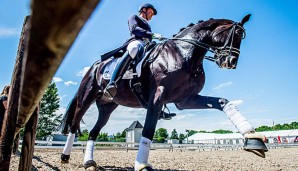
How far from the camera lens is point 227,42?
422 cm

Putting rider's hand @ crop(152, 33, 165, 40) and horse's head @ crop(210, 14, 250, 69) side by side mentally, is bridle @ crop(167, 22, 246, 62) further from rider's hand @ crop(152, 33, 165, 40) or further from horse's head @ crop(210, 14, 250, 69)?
rider's hand @ crop(152, 33, 165, 40)

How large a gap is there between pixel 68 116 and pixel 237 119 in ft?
13.9

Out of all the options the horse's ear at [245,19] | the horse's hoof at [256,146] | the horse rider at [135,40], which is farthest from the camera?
the horse rider at [135,40]

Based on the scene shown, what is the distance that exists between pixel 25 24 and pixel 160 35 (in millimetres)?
3363

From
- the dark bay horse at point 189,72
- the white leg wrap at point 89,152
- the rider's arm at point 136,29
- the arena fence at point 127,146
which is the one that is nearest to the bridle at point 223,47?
the dark bay horse at point 189,72

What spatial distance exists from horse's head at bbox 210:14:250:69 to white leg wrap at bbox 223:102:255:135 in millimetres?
699

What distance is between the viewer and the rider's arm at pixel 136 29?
4.78 meters

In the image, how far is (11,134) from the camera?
152 cm

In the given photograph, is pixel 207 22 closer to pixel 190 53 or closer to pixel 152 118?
pixel 190 53

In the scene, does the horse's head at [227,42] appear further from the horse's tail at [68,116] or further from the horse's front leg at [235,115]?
the horse's tail at [68,116]

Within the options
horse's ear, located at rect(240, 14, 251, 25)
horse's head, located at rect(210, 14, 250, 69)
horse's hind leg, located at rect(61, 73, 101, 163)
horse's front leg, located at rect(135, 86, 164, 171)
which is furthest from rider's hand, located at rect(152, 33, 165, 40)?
horse's hind leg, located at rect(61, 73, 101, 163)

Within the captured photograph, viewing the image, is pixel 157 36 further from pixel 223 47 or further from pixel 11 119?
pixel 11 119

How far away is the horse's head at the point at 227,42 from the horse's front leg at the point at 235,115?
0.66 m

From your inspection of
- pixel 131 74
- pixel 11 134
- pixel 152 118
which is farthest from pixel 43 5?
pixel 131 74
